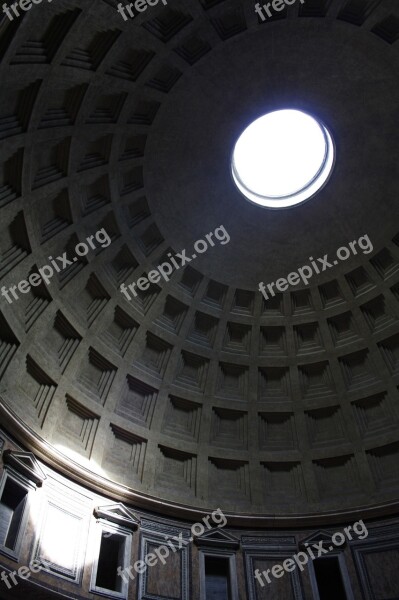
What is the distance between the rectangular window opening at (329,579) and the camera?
21438 mm

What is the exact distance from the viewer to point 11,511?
59.0 feet

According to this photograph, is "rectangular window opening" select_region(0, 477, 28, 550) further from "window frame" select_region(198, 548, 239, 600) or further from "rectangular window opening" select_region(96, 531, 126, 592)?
"window frame" select_region(198, 548, 239, 600)

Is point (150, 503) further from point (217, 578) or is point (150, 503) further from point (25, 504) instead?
point (25, 504)

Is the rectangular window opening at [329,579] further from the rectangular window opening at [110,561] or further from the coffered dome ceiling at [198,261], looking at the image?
the rectangular window opening at [110,561]

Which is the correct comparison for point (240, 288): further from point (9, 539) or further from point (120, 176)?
point (9, 539)

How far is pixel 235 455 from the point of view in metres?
25.6

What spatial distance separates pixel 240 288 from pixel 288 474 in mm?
8577

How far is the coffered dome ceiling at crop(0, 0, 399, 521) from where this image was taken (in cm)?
1973

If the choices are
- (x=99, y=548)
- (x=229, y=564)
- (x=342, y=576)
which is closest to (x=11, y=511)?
(x=99, y=548)

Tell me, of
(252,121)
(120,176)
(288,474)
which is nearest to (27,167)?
(120,176)

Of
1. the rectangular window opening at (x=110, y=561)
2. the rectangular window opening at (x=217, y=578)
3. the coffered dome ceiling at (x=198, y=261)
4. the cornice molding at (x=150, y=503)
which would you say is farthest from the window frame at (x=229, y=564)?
the rectangular window opening at (x=110, y=561)

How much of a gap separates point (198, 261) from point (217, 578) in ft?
42.6

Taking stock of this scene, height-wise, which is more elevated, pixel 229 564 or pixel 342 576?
pixel 229 564

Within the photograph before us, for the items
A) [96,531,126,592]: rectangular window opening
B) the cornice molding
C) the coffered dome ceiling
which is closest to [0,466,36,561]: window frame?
the cornice molding
